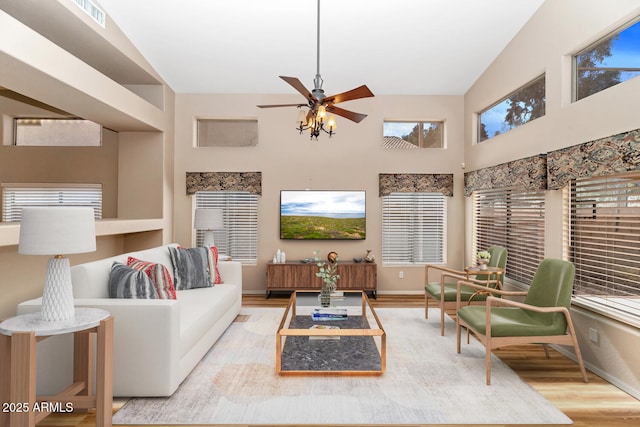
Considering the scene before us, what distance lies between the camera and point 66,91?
13.4ft

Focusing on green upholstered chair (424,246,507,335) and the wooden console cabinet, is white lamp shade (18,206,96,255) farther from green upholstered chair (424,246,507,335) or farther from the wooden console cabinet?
the wooden console cabinet

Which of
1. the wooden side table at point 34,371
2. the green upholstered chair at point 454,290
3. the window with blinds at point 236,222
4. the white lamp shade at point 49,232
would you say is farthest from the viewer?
the window with blinds at point 236,222

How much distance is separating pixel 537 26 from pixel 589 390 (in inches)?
150

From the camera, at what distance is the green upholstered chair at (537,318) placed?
314cm

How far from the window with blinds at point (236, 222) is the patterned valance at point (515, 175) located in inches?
142

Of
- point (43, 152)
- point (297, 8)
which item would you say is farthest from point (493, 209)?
point (43, 152)

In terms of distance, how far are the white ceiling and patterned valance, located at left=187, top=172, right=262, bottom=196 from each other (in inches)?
54.9

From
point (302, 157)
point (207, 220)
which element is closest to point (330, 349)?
point (207, 220)

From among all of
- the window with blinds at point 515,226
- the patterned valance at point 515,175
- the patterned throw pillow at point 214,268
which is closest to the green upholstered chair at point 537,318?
the window with blinds at point 515,226

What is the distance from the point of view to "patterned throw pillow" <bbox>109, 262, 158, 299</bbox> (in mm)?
3057

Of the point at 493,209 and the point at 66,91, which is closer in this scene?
the point at 66,91

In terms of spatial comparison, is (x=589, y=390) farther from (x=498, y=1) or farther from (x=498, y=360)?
(x=498, y=1)

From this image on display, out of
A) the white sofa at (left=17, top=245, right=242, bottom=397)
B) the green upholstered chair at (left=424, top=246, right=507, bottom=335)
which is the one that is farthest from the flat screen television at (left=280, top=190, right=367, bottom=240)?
the white sofa at (left=17, top=245, right=242, bottom=397)

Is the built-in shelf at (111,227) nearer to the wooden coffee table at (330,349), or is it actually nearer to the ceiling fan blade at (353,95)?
the wooden coffee table at (330,349)
